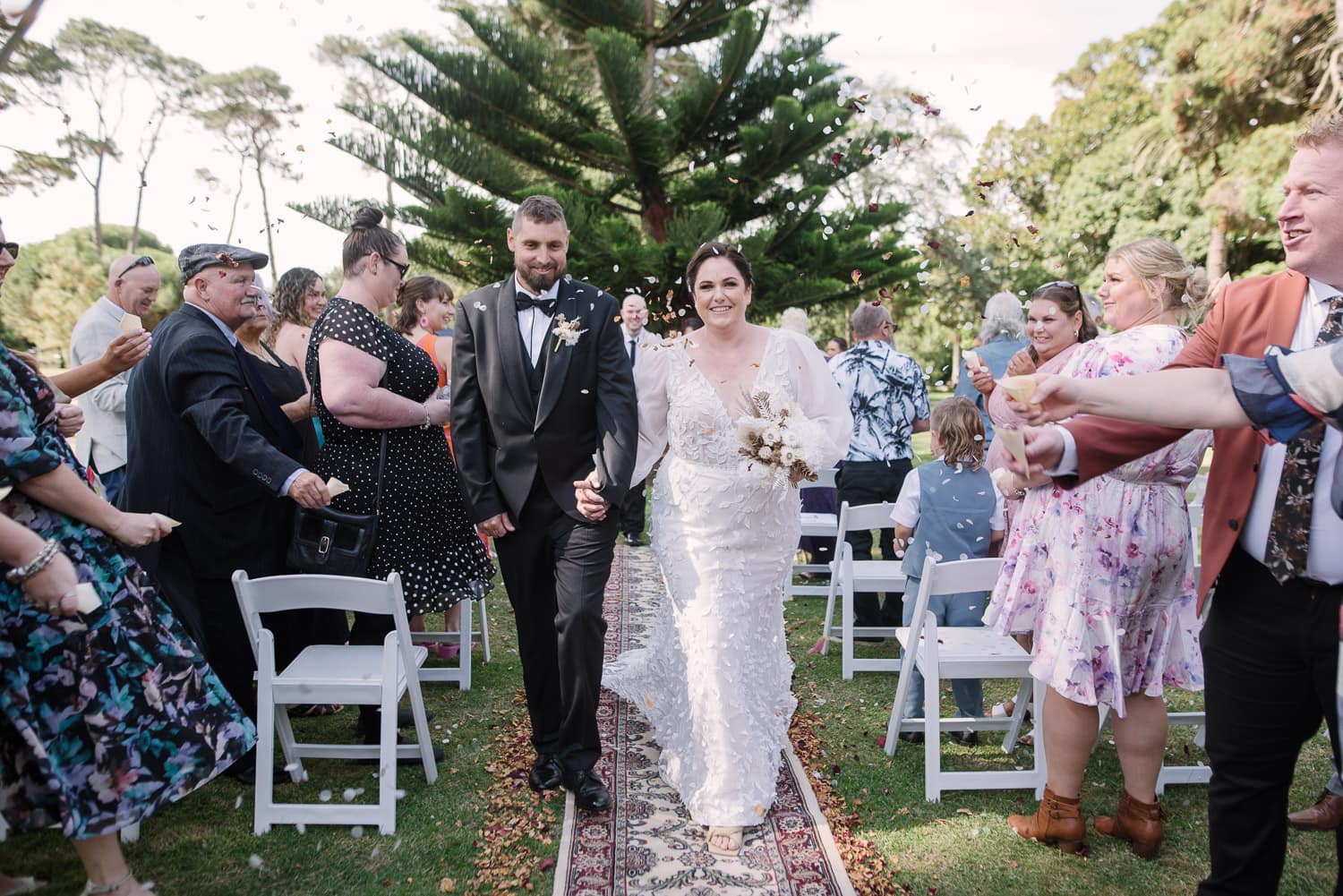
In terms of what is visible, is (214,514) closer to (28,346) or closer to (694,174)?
(694,174)

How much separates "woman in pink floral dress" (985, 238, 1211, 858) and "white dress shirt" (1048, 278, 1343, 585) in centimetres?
68

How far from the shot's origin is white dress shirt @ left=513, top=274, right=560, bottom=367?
322 cm

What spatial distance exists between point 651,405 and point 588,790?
1422 mm

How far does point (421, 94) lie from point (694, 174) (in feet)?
14.3

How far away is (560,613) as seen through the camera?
10.4 feet

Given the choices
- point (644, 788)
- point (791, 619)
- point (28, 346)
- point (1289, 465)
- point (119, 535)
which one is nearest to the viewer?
point (1289, 465)

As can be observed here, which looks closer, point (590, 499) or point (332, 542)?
point (590, 499)

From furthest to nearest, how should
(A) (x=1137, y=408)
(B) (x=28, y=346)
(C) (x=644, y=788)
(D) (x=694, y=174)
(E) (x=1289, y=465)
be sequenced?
(B) (x=28, y=346) < (D) (x=694, y=174) < (C) (x=644, y=788) < (E) (x=1289, y=465) < (A) (x=1137, y=408)

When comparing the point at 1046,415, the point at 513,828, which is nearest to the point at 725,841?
the point at 513,828

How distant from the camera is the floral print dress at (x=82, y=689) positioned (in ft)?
7.07

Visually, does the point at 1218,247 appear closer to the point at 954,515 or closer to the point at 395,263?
the point at 954,515

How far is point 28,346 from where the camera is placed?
64.0 feet

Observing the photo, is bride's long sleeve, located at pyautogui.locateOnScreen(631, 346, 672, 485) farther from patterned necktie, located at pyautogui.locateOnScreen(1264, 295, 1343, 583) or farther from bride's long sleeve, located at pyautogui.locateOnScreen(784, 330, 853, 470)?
patterned necktie, located at pyautogui.locateOnScreen(1264, 295, 1343, 583)

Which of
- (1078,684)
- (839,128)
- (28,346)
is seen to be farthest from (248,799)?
(28,346)
